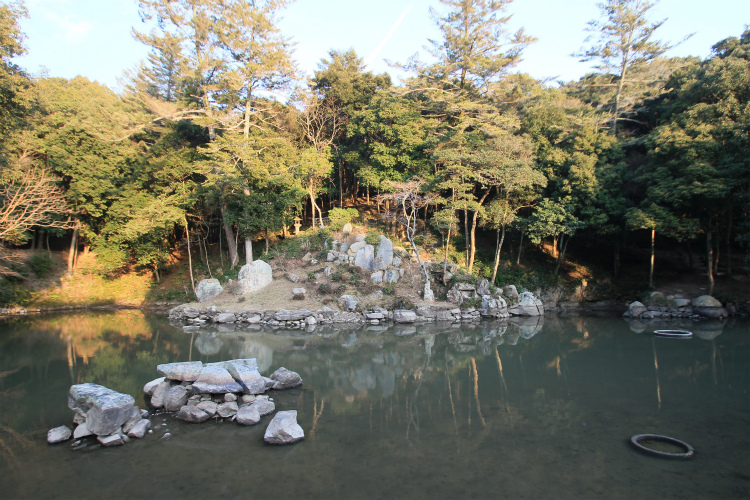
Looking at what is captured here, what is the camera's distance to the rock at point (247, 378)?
7.54 meters

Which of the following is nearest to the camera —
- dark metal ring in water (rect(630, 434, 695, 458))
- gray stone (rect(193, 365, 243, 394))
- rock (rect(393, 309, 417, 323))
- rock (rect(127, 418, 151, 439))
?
dark metal ring in water (rect(630, 434, 695, 458))

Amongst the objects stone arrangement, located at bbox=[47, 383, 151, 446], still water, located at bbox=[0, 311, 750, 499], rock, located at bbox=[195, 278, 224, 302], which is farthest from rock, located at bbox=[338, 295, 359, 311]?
stone arrangement, located at bbox=[47, 383, 151, 446]

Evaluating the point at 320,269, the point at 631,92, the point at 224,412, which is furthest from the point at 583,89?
the point at 224,412

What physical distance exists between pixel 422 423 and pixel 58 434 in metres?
5.76

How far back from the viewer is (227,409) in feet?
23.0

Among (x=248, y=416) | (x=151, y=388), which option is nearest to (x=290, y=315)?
(x=151, y=388)

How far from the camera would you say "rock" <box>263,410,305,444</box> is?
5926 mm

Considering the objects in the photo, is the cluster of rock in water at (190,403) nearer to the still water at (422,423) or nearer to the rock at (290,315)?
the still water at (422,423)

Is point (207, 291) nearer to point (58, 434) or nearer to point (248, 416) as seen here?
point (58, 434)

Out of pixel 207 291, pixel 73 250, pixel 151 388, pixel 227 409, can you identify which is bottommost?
pixel 227 409

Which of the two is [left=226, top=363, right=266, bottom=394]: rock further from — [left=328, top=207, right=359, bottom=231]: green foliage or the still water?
[left=328, top=207, right=359, bottom=231]: green foliage

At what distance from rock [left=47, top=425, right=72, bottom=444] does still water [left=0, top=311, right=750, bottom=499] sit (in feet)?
0.38

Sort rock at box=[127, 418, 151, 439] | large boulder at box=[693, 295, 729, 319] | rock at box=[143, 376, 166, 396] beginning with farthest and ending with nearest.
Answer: large boulder at box=[693, 295, 729, 319] < rock at box=[143, 376, 166, 396] < rock at box=[127, 418, 151, 439]

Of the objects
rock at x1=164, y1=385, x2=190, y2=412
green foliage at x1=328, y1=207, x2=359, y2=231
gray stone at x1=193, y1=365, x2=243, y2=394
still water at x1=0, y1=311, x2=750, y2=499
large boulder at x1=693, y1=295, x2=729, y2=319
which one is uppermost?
green foliage at x1=328, y1=207, x2=359, y2=231
